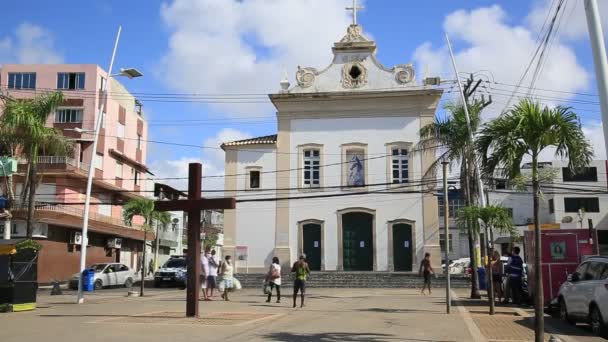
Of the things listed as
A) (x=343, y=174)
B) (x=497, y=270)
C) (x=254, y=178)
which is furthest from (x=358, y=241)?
(x=497, y=270)

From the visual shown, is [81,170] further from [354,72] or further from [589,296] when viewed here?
[589,296]

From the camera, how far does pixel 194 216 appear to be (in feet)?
48.3

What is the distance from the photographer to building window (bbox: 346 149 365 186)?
35344mm

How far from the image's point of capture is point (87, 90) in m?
46.8

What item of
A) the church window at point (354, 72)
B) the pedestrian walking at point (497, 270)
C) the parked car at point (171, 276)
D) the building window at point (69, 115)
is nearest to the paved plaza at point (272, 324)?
the pedestrian walking at point (497, 270)

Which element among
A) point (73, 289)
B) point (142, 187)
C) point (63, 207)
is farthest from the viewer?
point (142, 187)

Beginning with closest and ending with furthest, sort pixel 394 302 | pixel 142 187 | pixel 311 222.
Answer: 1. pixel 394 302
2. pixel 311 222
3. pixel 142 187

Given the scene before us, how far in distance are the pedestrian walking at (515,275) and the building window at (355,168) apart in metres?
16.8

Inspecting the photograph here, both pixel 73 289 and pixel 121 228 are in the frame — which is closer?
pixel 73 289

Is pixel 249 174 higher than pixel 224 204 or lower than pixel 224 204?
higher

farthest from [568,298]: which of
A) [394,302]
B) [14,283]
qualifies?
[14,283]

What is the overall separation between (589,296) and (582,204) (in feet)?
143

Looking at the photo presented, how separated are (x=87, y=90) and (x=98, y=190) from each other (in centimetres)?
782

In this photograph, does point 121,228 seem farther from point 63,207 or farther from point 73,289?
point 73,289
